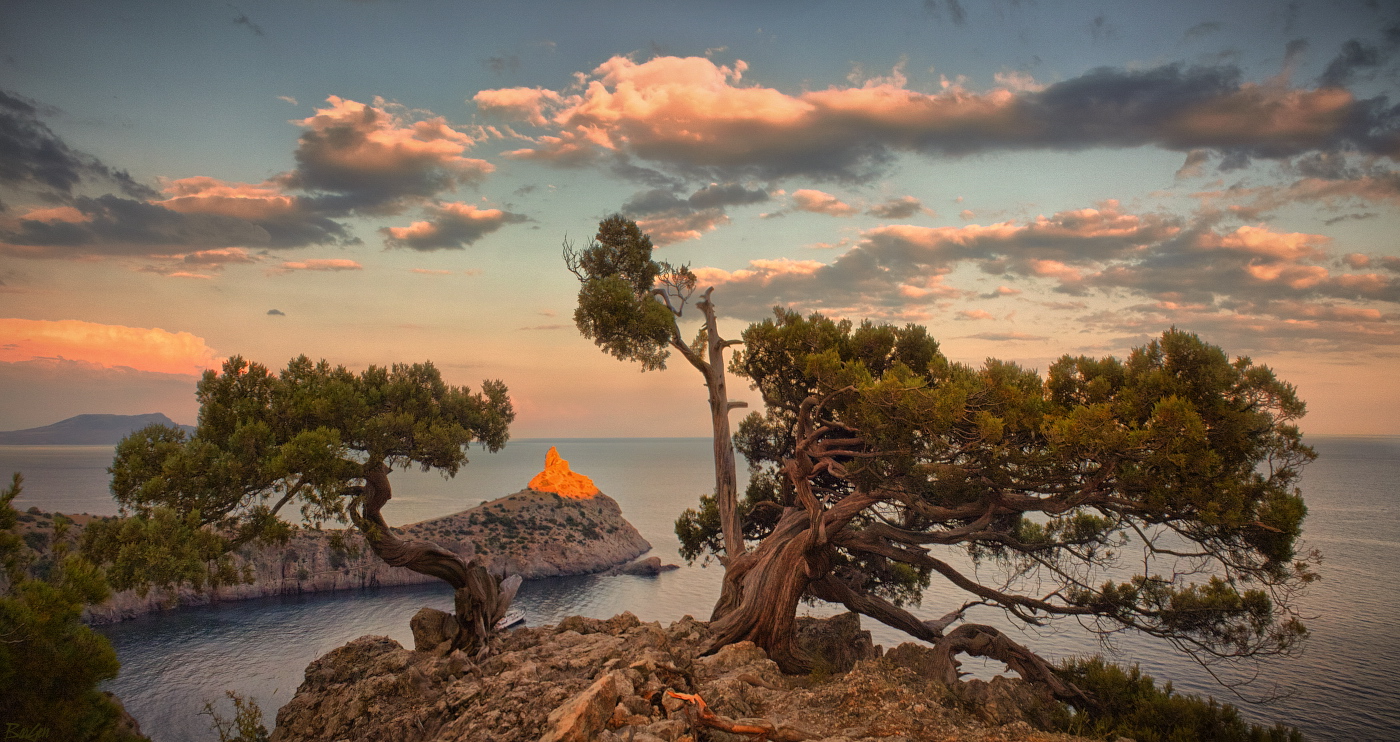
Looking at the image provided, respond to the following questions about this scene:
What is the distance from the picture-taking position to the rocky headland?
4159cm

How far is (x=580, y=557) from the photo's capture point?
5184 centimetres

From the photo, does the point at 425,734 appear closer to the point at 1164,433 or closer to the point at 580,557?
the point at 1164,433

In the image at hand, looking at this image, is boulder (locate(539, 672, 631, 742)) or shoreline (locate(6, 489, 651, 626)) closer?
boulder (locate(539, 672, 631, 742))

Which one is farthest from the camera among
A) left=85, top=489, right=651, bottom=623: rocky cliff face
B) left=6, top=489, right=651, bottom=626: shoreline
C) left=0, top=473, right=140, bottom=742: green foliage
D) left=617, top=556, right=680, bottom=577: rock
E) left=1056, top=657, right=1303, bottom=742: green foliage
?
left=617, top=556, right=680, bottom=577: rock

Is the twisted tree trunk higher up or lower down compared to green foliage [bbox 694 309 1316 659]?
lower down

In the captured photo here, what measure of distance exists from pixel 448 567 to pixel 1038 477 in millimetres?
13204

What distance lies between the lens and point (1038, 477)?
12.1 metres

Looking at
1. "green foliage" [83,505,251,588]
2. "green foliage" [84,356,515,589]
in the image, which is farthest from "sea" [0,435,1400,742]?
"green foliage" [83,505,251,588]

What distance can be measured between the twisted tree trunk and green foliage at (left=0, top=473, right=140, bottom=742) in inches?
239

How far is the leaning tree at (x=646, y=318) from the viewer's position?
57.1 ft

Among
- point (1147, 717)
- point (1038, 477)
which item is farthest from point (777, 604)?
point (1147, 717)

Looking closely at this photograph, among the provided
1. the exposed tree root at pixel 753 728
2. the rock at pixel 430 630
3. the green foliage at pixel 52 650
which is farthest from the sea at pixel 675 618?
the green foliage at pixel 52 650

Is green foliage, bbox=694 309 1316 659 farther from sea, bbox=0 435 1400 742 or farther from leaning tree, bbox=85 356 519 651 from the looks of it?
leaning tree, bbox=85 356 519 651

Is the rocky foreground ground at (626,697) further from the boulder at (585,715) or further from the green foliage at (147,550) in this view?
the green foliage at (147,550)
